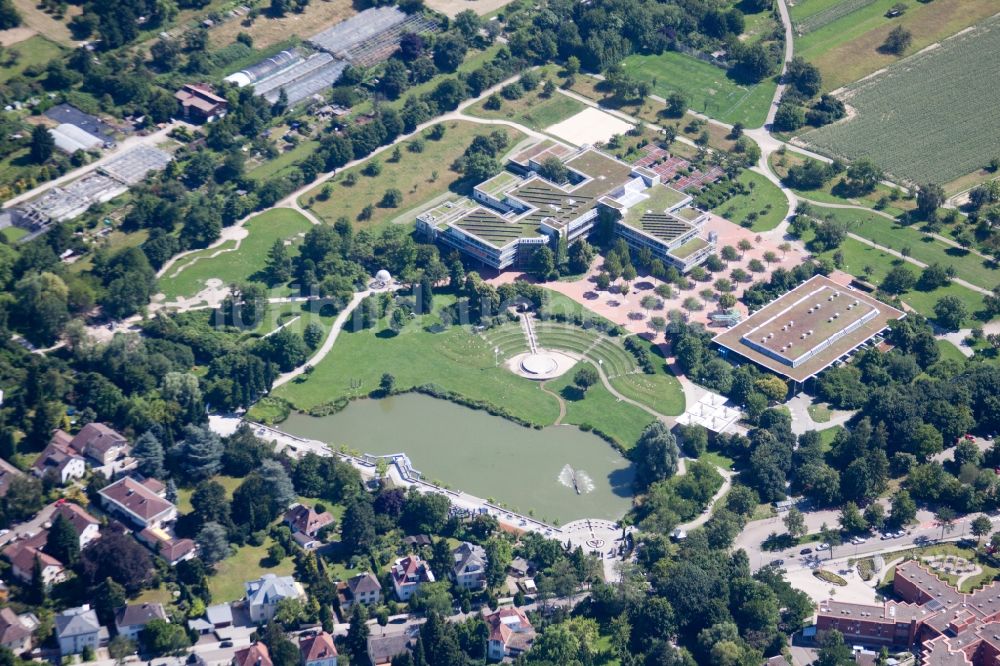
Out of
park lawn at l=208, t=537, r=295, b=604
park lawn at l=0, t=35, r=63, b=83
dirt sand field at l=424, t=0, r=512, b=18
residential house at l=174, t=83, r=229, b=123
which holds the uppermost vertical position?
park lawn at l=0, t=35, r=63, b=83

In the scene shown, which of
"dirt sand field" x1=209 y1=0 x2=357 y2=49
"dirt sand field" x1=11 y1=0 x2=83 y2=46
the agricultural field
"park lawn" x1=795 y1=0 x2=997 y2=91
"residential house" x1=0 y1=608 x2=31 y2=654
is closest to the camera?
"residential house" x1=0 y1=608 x2=31 y2=654

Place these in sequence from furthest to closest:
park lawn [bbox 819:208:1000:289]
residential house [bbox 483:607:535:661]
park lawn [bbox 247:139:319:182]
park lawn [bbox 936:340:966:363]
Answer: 1. park lawn [bbox 247:139:319:182]
2. park lawn [bbox 819:208:1000:289]
3. park lawn [bbox 936:340:966:363]
4. residential house [bbox 483:607:535:661]

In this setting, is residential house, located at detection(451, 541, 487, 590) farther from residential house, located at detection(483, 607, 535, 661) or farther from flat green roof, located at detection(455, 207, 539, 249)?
flat green roof, located at detection(455, 207, 539, 249)

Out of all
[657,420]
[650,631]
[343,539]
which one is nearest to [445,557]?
[343,539]

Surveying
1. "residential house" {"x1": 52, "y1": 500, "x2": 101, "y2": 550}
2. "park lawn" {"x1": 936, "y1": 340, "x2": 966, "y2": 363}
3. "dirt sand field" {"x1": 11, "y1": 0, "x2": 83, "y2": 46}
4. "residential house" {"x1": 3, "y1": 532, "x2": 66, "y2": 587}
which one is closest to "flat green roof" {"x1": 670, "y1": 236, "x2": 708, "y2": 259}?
"park lawn" {"x1": 936, "y1": 340, "x2": 966, "y2": 363}

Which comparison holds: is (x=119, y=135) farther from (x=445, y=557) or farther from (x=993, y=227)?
(x=993, y=227)

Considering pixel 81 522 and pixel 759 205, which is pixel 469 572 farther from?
pixel 759 205

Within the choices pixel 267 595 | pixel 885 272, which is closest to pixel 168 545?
pixel 267 595
